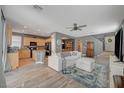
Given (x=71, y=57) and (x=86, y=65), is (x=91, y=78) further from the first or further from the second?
(x=71, y=57)

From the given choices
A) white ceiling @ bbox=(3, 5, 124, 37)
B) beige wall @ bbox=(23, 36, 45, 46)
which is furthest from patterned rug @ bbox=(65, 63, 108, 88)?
beige wall @ bbox=(23, 36, 45, 46)

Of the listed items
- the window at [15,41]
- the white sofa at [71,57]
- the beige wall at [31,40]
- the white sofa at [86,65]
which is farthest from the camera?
the beige wall at [31,40]

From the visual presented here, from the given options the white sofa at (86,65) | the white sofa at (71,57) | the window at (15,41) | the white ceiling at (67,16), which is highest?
the white ceiling at (67,16)

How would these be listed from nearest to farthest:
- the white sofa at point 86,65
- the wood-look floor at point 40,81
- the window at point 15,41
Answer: the wood-look floor at point 40,81 → the white sofa at point 86,65 → the window at point 15,41

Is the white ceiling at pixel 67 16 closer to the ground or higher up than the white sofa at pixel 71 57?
higher up

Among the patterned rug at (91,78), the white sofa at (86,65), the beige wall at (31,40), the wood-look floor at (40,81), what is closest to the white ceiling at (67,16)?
the white sofa at (86,65)

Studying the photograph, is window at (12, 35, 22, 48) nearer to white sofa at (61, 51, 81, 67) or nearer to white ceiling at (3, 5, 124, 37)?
white ceiling at (3, 5, 124, 37)

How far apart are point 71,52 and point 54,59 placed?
31.2 inches

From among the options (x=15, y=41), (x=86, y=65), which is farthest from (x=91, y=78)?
A: (x=15, y=41)

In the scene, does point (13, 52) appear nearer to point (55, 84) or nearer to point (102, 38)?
point (55, 84)

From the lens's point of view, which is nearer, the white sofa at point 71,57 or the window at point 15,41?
the white sofa at point 71,57

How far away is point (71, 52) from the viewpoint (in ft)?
12.8

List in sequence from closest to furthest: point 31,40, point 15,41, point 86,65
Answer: point 86,65 < point 15,41 < point 31,40

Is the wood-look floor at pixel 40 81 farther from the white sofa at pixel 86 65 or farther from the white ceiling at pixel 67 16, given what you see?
the white ceiling at pixel 67 16
